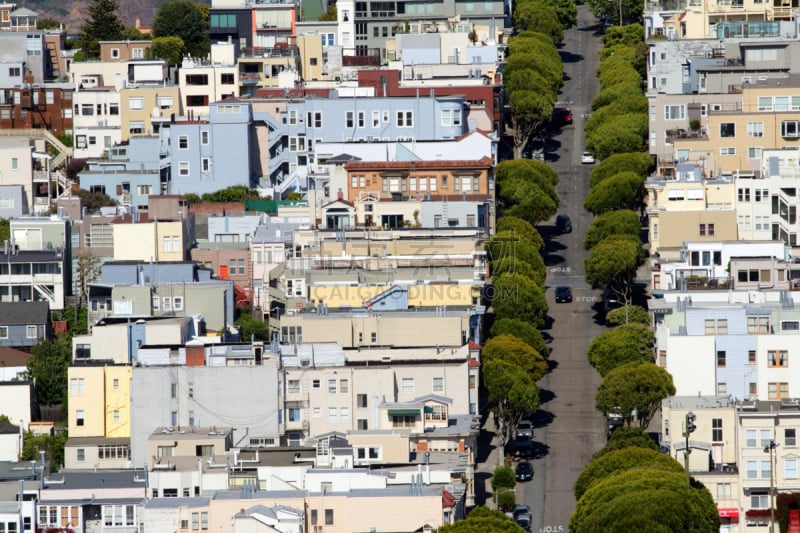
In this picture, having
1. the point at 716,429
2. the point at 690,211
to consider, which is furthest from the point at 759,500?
the point at 690,211

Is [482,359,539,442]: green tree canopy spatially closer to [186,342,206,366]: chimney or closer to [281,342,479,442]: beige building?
[281,342,479,442]: beige building

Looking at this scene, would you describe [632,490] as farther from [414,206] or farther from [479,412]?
[414,206]

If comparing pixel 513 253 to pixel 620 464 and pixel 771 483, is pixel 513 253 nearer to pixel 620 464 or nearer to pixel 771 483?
pixel 620 464

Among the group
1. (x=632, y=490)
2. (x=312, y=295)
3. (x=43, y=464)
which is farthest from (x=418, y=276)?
(x=632, y=490)

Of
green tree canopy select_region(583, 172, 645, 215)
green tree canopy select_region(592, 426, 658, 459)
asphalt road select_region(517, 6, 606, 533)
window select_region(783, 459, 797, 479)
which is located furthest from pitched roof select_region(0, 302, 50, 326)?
window select_region(783, 459, 797, 479)

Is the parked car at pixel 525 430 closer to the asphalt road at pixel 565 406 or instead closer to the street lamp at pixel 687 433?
the asphalt road at pixel 565 406
